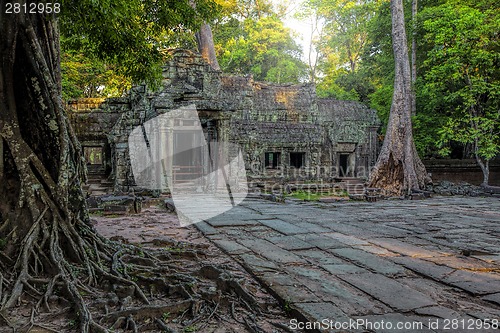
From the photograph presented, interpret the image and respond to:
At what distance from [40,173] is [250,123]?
14.5 m

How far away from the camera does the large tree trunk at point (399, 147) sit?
46.1ft

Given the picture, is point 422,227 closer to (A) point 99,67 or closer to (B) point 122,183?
(B) point 122,183

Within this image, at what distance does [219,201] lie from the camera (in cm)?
1133

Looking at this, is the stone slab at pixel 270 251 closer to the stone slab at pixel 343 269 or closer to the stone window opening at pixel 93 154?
the stone slab at pixel 343 269

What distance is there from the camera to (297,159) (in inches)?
771

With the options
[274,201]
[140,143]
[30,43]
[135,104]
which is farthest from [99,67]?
[30,43]

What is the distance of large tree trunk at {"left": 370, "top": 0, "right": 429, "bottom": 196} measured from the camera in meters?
14.1

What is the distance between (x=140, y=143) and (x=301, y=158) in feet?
30.6

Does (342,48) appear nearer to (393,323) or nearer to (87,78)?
(87,78)

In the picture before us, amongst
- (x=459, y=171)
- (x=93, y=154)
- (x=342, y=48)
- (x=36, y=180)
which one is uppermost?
(x=342, y=48)

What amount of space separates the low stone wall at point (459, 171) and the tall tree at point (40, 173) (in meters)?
17.9

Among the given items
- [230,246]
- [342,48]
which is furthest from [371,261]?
[342,48]

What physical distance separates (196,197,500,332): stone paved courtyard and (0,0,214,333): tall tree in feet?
5.71

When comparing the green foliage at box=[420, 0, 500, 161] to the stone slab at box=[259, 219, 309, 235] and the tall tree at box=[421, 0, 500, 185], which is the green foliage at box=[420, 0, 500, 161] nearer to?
the tall tree at box=[421, 0, 500, 185]
